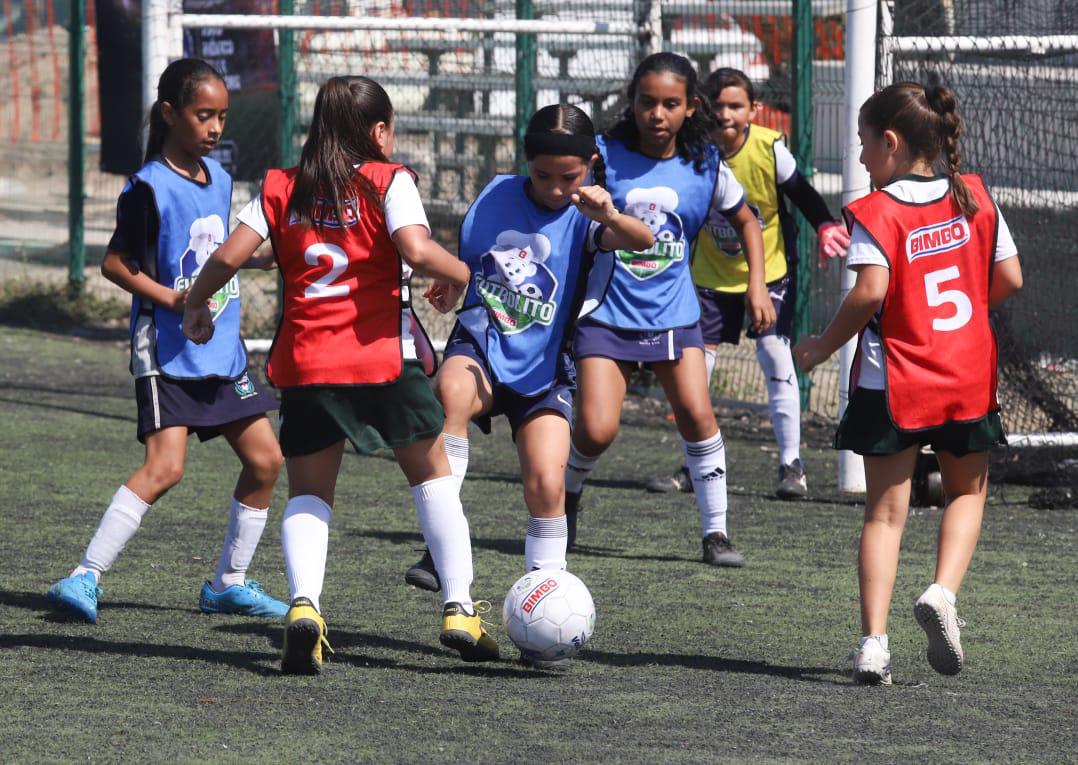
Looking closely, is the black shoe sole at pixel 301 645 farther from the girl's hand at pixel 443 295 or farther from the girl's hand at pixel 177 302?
the girl's hand at pixel 177 302

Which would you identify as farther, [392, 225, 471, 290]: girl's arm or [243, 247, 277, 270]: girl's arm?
[243, 247, 277, 270]: girl's arm

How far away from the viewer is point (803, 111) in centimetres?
985

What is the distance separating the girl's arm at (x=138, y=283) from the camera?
516cm

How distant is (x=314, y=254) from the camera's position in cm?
453

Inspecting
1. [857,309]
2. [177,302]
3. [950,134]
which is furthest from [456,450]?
[950,134]

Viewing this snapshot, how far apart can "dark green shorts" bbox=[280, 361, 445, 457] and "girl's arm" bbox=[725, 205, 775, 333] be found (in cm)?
217

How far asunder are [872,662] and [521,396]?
4.24 ft

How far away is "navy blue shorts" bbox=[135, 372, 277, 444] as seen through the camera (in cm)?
527

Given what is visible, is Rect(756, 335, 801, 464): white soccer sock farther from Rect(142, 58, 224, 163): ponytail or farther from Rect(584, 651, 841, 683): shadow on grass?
Rect(142, 58, 224, 163): ponytail

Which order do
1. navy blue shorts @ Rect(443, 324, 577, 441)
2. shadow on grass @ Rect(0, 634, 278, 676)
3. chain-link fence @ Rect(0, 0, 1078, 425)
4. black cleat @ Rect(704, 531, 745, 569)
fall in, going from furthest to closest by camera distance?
chain-link fence @ Rect(0, 0, 1078, 425), black cleat @ Rect(704, 531, 745, 569), navy blue shorts @ Rect(443, 324, 577, 441), shadow on grass @ Rect(0, 634, 278, 676)

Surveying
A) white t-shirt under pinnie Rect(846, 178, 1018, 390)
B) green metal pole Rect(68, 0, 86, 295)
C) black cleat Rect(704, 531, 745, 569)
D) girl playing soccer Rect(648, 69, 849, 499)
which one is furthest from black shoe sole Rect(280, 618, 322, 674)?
green metal pole Rect(68, 0, 86, 295)

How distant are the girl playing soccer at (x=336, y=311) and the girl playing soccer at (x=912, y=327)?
1.06m

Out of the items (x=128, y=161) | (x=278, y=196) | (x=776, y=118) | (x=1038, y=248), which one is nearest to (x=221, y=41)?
(x=128, y=161)

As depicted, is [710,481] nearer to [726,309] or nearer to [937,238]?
[726,309]
